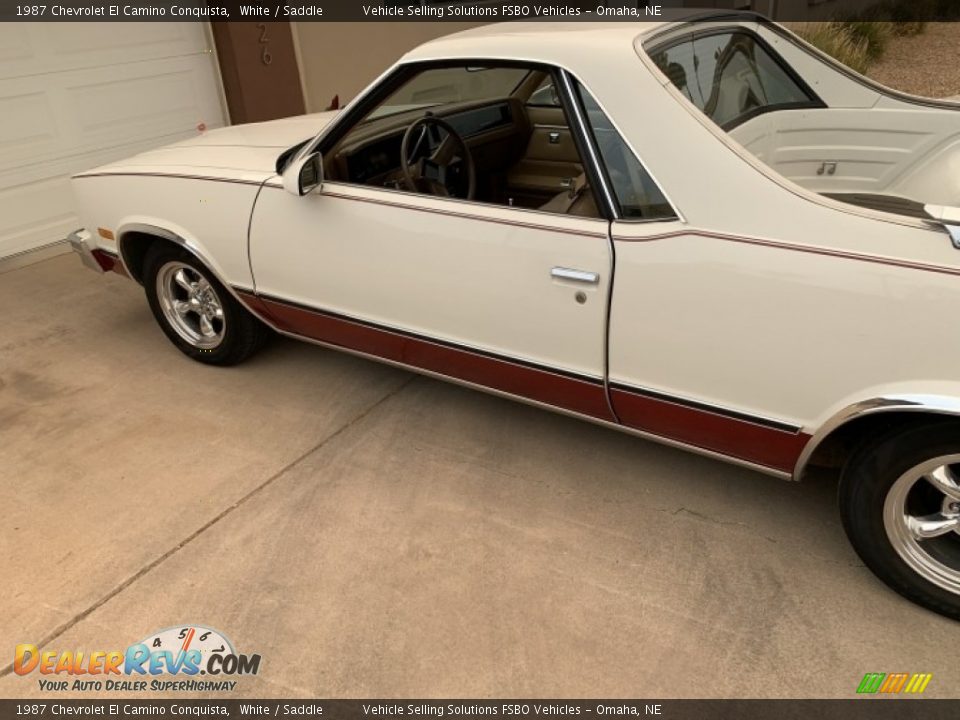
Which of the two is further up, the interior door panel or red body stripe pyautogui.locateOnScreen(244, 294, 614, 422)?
the interior door panel

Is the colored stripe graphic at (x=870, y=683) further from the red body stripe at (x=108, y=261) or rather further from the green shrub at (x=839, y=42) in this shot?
the green shrub at (x=839, y=42)

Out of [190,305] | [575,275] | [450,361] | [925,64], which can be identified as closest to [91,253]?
[190,305]

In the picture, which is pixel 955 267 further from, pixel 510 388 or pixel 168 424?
pixel 168 424

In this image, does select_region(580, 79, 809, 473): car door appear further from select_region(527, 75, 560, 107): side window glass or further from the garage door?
the garage door

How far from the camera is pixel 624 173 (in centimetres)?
235

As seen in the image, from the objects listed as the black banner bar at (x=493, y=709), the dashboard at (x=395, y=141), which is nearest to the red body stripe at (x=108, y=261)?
the dashboard at (x=395, y=141)

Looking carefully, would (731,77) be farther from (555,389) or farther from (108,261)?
(108,261)

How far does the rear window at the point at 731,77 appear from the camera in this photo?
252 cm

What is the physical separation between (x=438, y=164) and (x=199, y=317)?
161cm

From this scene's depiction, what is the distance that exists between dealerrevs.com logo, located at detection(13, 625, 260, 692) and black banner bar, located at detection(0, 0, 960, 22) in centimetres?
353

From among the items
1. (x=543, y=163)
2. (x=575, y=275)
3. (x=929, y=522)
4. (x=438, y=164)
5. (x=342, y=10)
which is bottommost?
(x=929, y=522)

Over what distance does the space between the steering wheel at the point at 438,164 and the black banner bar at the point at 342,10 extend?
143 cm

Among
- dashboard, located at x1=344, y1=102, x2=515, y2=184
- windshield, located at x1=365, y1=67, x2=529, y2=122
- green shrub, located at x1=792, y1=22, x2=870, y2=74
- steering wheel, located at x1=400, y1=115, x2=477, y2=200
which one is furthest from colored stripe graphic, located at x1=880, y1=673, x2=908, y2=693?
green shrub, located at x1=792, y1=22, x2=870, y2=74

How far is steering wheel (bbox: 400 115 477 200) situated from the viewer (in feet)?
9.91
